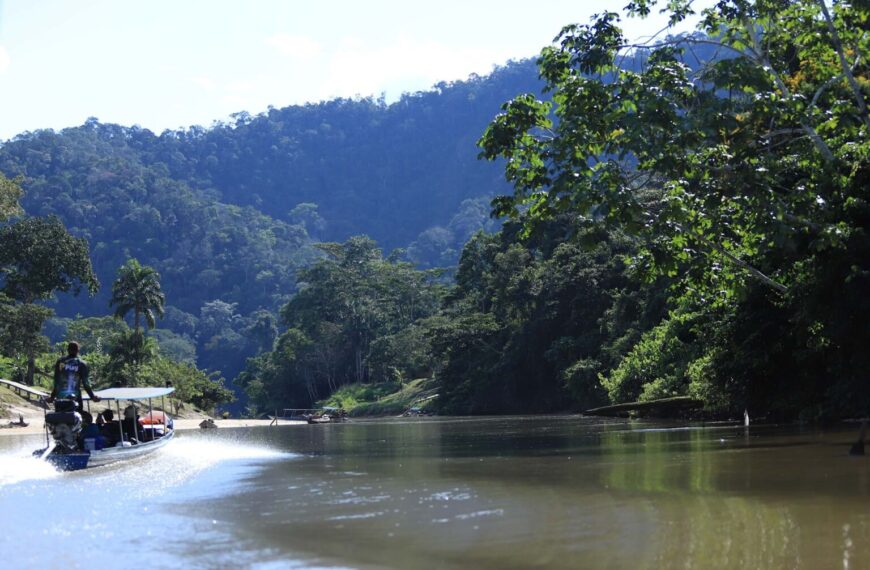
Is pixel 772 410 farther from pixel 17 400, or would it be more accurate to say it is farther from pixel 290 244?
pixel 290 244

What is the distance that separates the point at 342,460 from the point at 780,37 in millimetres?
12330

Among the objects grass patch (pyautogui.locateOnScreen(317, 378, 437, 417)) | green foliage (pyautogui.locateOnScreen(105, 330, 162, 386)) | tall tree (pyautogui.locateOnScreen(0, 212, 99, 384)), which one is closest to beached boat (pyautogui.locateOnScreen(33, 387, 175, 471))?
tall tree (pyautogui.locateOnScreen(0, 212, 99, 384))

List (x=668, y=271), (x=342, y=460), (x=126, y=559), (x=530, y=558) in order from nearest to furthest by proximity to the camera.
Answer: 1. (x=530, y=558)
2. (x=126, y=559)
3. (x=668, y=271)
4. (x=342, y=460)

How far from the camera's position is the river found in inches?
339

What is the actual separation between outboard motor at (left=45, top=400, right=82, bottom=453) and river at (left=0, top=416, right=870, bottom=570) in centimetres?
61

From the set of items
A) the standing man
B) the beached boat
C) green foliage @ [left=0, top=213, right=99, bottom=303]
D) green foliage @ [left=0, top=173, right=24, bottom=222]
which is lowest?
the beached boat

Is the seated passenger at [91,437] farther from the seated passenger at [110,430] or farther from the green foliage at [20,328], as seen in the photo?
the green foliage at [20,328]

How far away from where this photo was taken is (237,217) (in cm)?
19025

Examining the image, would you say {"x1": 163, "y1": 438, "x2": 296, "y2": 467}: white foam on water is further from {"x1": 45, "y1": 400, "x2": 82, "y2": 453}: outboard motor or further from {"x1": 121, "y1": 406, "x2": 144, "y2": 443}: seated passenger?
{"x1": 45, "y1": 400, "x2": 82, "y2": 453}: outboard motor

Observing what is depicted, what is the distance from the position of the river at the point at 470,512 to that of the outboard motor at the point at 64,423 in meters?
0.61

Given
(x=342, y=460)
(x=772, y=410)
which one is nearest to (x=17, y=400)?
(x=342, y=460)

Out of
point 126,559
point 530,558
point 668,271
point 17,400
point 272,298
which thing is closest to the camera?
point 530,558

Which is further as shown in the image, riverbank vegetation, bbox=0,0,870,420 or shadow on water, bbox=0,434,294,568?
riverbank vegetation, bbox=0,0,870,420

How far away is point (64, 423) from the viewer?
62.3ft
